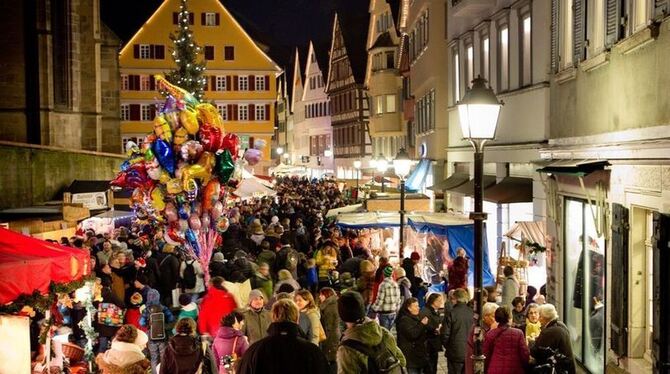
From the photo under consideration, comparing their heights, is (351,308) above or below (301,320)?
above

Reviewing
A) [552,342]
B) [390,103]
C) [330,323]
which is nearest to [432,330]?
[330,323]

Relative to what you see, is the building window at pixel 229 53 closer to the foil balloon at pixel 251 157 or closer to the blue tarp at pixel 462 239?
the foil balloon at pixel 251 157

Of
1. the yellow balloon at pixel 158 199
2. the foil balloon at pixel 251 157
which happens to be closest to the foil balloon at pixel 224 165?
the yellow balloon at pixel 158 199

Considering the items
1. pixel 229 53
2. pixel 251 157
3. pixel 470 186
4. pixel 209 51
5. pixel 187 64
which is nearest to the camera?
pixel 251 157

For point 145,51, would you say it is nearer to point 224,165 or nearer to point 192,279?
point 224,165

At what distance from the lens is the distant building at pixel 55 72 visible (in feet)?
124

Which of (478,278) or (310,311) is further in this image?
(310,311)

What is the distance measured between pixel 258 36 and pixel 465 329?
6569 centimetres

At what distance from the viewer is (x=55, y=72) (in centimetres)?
4078

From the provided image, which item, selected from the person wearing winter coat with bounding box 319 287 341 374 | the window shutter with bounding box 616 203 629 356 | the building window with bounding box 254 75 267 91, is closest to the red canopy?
the person wearing winter coat with bounding box 319 287 341 374

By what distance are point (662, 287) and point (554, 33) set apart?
6.88 meters

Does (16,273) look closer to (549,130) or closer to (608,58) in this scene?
(608,58)

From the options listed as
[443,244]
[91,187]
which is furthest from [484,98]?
[91,187]

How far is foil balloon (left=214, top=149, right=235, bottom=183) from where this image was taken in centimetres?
2100
